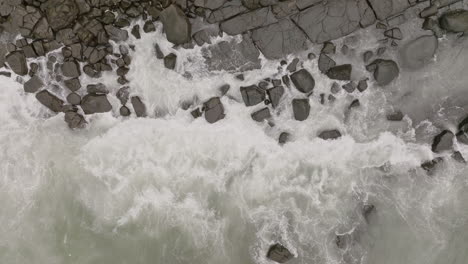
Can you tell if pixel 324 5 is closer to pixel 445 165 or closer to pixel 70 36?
pixel 445 165

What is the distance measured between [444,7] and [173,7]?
5757mm

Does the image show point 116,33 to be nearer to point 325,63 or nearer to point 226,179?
point 226,179

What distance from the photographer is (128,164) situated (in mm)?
8117

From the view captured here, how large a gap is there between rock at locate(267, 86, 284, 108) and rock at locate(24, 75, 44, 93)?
5117 mm

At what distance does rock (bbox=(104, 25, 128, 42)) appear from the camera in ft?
25.0

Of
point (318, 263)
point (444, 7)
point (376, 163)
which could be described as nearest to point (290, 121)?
point (376, 163)

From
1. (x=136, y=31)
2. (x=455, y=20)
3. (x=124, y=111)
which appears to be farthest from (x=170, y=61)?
(x=455, y=20)

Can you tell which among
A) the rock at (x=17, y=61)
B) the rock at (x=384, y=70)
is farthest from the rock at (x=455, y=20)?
the rock at (x=17, y=61)

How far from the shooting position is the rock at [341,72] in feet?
25.0

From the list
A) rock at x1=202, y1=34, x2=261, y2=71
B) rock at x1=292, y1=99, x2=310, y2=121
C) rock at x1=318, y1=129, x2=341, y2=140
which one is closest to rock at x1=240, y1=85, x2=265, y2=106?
rock at x1=202, y1=34, x2=261, y2=71

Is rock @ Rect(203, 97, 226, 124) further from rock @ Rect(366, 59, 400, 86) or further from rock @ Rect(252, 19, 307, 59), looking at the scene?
rock @ Rect(366, 59, 400, 86)

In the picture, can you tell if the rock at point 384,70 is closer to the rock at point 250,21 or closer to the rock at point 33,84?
the rock at point 250,21

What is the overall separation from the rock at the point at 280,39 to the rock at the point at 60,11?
388 centimetres

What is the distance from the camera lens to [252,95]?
25.4 ft
